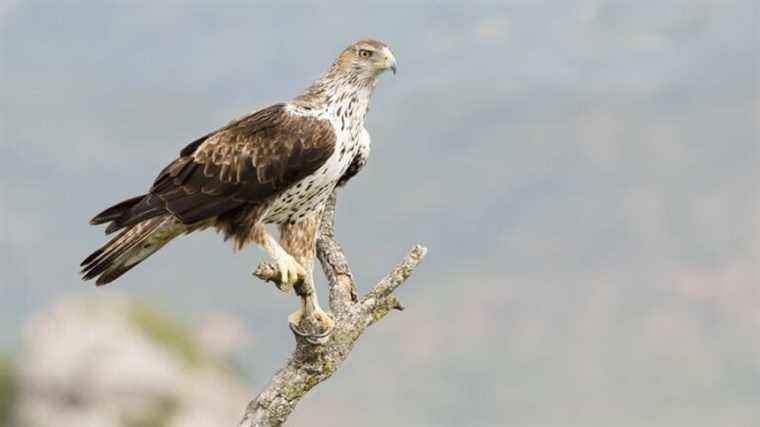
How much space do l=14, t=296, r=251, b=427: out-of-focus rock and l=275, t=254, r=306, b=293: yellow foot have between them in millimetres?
27011

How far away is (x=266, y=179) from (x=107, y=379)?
1084 inches

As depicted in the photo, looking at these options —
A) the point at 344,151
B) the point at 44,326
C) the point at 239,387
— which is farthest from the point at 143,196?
the point at 239,387

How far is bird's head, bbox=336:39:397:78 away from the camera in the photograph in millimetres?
12364

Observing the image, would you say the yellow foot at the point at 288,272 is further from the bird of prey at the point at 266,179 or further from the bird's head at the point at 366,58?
the bird's head at the point at 366,58

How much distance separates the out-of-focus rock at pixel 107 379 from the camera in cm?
Answer: 3816

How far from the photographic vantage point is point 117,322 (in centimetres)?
4112

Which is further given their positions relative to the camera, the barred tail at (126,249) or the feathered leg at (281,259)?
the barred tail at (126,249)

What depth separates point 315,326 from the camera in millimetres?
11758

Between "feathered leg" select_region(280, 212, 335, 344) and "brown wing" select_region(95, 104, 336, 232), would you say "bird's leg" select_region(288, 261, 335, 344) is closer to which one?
"feathered leg" select_region(280, 212, 335, 344)

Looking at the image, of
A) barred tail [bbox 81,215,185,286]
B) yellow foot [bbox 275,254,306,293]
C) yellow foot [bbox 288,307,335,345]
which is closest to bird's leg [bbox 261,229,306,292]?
yellow foot [bbox 275,254,306,293]

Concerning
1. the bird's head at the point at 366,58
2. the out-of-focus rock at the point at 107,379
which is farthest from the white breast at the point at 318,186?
the out-of-focus rock at the point at 107,379

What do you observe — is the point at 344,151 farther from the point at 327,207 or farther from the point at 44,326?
the point at 44,326

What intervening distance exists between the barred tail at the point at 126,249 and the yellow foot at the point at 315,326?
1381 millimetres

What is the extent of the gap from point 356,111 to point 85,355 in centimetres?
2812
